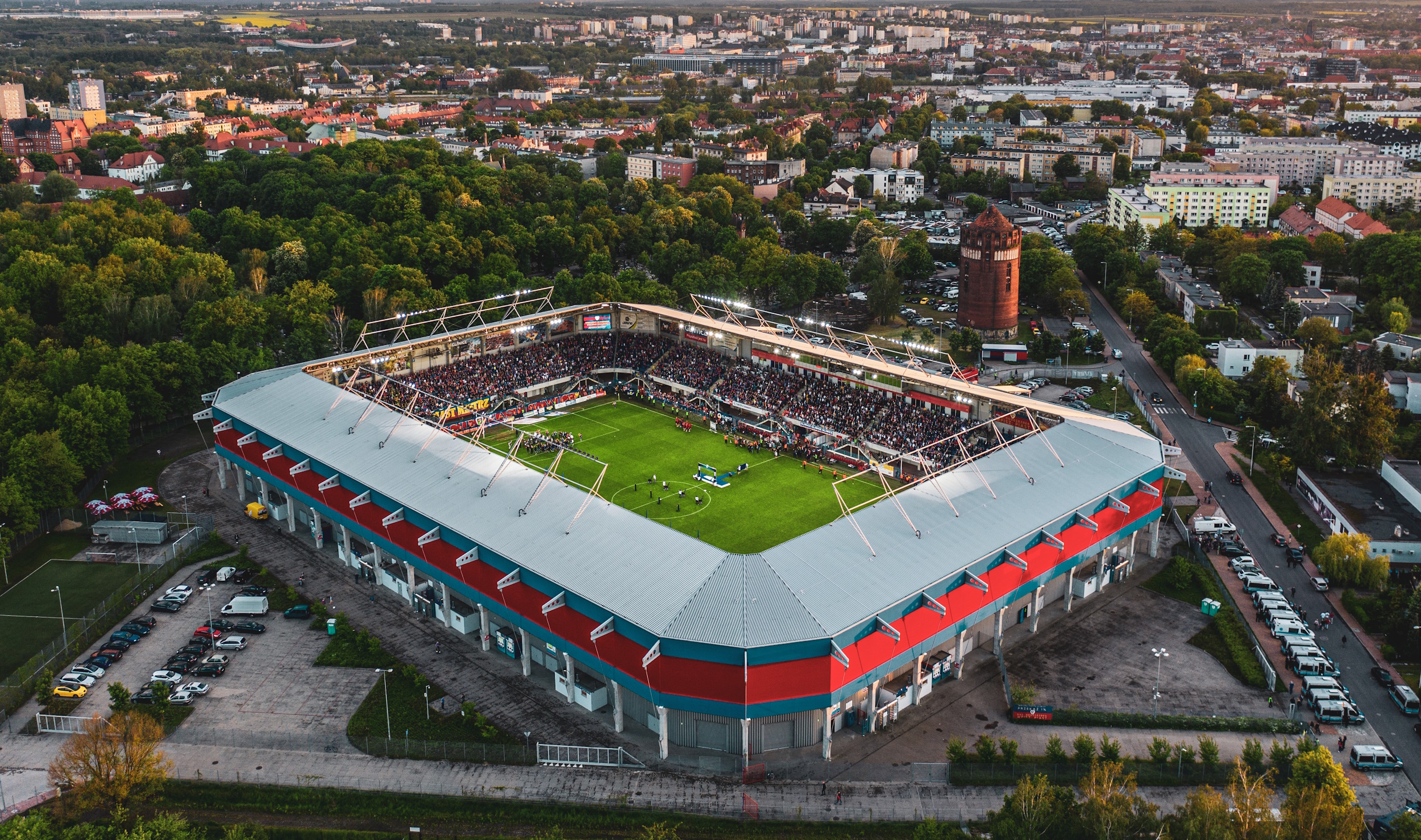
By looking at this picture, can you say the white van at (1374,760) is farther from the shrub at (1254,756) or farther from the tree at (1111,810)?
the tree at (1111,810)

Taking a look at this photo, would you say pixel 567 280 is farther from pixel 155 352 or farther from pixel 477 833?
pixel 477 833

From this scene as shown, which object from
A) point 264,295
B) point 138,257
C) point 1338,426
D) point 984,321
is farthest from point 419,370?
point 1338,426

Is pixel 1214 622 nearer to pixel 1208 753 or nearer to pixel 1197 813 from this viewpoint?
pixel 1208 753

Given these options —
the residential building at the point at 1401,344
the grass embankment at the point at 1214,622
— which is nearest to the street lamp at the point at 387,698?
the grass embankment at the point at 1214,622

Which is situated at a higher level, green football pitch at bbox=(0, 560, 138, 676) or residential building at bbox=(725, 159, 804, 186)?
residential building at bbox=(725, 159, 804, 186)

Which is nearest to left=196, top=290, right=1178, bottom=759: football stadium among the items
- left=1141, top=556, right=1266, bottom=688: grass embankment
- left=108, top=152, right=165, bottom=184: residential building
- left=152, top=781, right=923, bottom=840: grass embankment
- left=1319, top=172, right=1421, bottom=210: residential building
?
left=1141, top=556, right=1266, bottom=688: grass embankment

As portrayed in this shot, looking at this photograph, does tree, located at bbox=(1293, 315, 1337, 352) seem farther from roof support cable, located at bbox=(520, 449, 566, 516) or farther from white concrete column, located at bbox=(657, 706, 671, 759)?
white concrete column, located at bbox=(657, 706, 671, 759)

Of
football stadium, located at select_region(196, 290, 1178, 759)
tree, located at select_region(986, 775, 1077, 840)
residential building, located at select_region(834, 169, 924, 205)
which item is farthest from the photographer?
residential building, located at select_region(834, 169, 924, 205)

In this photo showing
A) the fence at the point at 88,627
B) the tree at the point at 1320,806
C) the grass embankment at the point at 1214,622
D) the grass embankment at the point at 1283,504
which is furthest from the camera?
the grass embankment at the point at 1283,504
